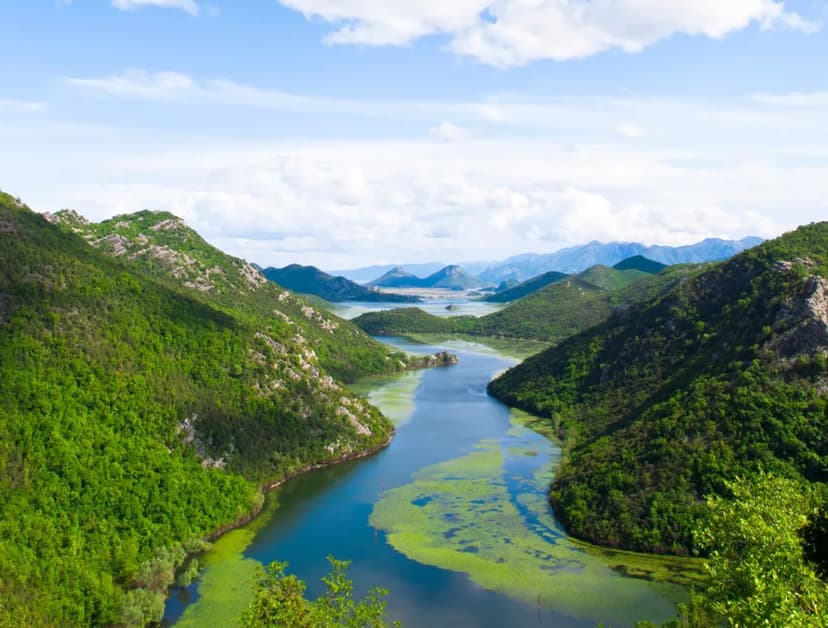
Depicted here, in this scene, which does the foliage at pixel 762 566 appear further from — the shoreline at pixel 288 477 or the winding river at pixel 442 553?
the shoreline at pixel 288 477

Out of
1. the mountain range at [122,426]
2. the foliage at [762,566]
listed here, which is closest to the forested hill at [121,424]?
the mountain range at [122,426]

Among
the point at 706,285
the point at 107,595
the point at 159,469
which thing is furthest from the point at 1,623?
the point at 706,285

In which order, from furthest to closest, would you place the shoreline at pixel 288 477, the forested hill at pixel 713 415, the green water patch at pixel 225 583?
1. the shoreline at pixel 288 477
2. the forested hill at pixel 713 415
3. the green water patch at pixel 225 583

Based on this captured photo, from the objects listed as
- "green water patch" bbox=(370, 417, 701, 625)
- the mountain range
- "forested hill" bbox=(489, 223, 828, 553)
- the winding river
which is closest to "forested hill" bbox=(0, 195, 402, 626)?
the mountain range

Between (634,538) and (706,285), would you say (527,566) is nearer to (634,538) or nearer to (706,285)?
(634,538)

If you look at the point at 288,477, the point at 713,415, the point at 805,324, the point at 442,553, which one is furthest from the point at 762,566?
the point at 288,477

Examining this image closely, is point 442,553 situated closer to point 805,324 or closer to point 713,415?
point 713,415

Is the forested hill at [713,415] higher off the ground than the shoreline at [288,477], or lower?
higher
